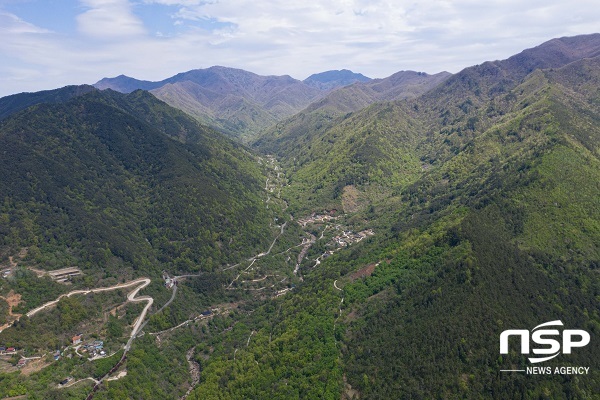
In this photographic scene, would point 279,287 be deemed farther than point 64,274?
Yes

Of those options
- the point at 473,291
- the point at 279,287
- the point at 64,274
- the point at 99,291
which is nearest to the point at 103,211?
the point at 64,274

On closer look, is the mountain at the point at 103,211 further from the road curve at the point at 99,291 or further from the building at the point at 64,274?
the road curve at the point at 99,291

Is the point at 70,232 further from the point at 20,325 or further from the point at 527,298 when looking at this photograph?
the point at 527,298

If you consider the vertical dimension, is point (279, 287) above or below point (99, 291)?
below

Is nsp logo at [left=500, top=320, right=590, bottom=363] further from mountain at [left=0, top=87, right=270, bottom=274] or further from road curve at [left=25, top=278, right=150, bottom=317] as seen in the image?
road curve at [left=25, top=278, right=150, bottom=317]

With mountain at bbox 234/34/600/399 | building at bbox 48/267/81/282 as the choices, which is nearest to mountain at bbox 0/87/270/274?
building at bbox 48/267/81/282

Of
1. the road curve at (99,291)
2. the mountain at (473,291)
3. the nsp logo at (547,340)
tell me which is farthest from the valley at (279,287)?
the nsp logo at (547,340)

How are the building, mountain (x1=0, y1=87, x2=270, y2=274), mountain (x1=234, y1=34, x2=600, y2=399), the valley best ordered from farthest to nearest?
mountain (x1=0, y1=87, x2=270, y2=274)
the building
the valley
mountain (x1=234, y1=34, x2=600, y2=399)

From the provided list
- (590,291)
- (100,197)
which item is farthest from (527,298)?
(100,197)

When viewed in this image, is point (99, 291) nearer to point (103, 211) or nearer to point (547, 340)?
point (103, 211)
